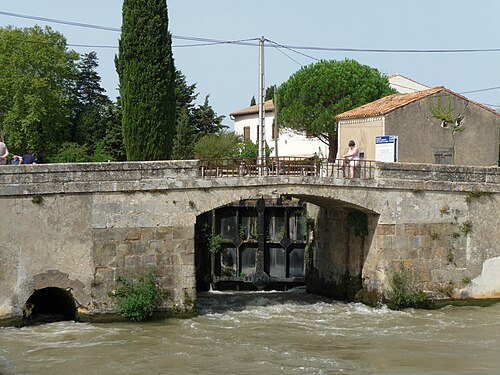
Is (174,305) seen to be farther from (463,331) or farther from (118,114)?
(118,114)

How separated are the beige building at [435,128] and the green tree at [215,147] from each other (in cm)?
1328

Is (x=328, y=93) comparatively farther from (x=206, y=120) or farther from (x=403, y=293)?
(x=403, y=293)

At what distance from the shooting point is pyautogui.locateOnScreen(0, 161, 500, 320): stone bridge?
1817 centimetres

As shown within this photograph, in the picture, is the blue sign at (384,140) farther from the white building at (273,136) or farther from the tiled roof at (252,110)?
the tiled roof at (252,110)

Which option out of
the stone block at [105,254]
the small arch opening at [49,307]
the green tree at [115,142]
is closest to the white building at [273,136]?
the green tree at [115,142]

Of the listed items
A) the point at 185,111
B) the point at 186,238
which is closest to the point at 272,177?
the point at 186,238

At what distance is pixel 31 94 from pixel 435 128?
25346 millimetres

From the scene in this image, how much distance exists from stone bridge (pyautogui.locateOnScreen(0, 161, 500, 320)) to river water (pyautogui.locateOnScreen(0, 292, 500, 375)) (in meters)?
1.02

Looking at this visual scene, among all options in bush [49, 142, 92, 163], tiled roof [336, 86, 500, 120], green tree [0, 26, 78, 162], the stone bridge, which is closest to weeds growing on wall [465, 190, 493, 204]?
the stone bridge

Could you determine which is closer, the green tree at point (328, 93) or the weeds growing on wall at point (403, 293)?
the weeds growing on wall at point (403, 293)

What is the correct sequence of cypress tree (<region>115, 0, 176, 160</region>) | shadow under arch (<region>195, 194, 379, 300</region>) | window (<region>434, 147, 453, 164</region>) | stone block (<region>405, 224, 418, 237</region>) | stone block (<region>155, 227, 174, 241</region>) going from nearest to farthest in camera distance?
stone block (<region>155, 227, 174, 241</region>) → stone block (<region>405, 224, 418, 237</region>) → shadow under arch (<region>195, 194, 379, 300</region>) → cypress tree (<region>115, 0, 176, 160</region>) → window (<region>434, 147, 453, 164</region>)

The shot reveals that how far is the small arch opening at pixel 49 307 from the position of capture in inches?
745

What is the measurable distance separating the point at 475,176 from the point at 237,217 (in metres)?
8.09

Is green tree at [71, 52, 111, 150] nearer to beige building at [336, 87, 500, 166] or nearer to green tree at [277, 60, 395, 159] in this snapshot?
green tree at [277, 60, 395, 159]
